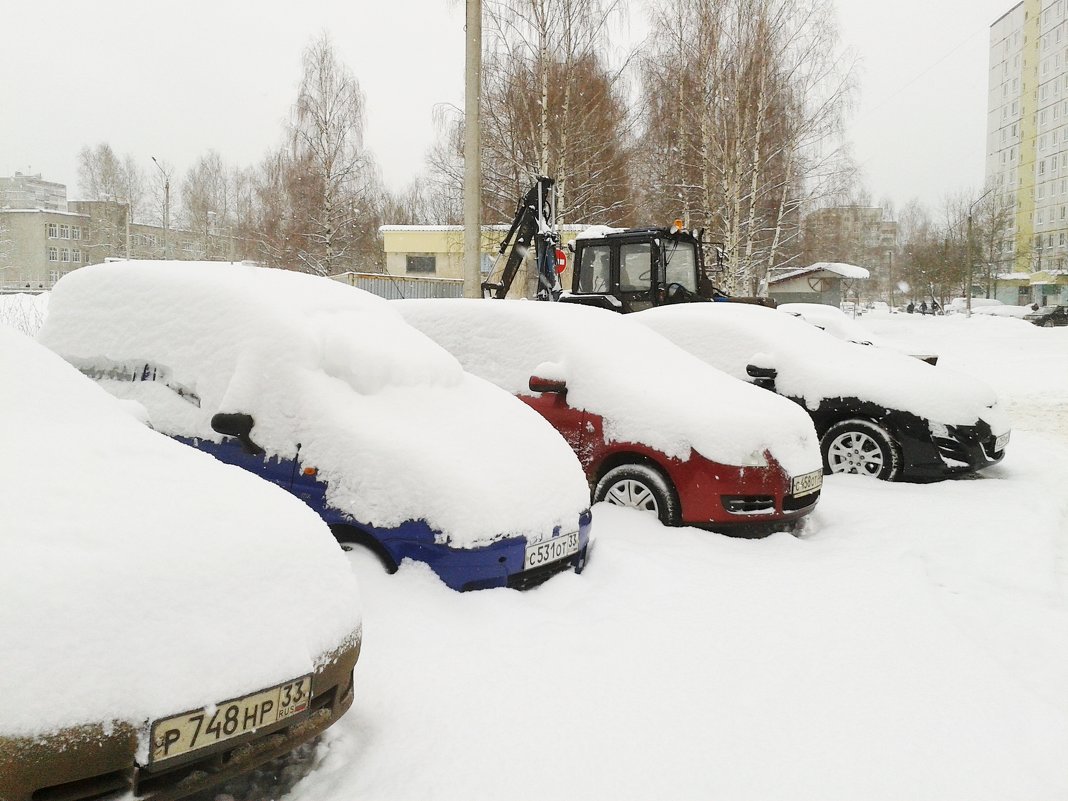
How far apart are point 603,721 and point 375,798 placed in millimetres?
849

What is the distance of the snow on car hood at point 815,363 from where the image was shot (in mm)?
6512

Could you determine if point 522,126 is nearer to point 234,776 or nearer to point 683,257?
point 683,257

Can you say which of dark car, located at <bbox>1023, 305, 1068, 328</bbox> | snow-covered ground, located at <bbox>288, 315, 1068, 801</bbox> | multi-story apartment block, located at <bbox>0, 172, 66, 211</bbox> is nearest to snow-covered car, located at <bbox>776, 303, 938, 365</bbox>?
snow-covered ground, located at <bbox>288, 315, 1068, 801</bbox>

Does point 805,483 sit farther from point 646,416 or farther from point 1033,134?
point 1033,134

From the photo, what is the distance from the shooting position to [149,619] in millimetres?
1882

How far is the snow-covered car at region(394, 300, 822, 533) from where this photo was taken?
15.7ft

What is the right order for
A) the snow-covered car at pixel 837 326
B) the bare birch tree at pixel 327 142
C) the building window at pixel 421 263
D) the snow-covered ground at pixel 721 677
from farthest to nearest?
the building window at pixel 421 263, the bare birch tree at pixel 327 142, the snow-covered car at pixel 837 326, the snow-covered ground at pixel 721 677

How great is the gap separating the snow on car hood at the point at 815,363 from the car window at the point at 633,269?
3.38 m

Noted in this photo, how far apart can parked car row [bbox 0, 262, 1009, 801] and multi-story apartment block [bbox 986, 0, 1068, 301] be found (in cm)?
5895

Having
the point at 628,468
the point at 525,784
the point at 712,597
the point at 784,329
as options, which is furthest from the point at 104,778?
the point at 784,329

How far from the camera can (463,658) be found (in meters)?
3.03

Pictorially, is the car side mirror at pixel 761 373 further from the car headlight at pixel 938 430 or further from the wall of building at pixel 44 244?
the wall of building at pixel 44 244

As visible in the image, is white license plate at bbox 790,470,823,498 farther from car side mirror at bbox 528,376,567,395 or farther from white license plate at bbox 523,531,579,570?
white license plate at bbox 523,531,579,570

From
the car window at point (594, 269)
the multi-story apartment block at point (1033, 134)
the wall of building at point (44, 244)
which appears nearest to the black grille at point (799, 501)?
the car window at point (594, 269)
